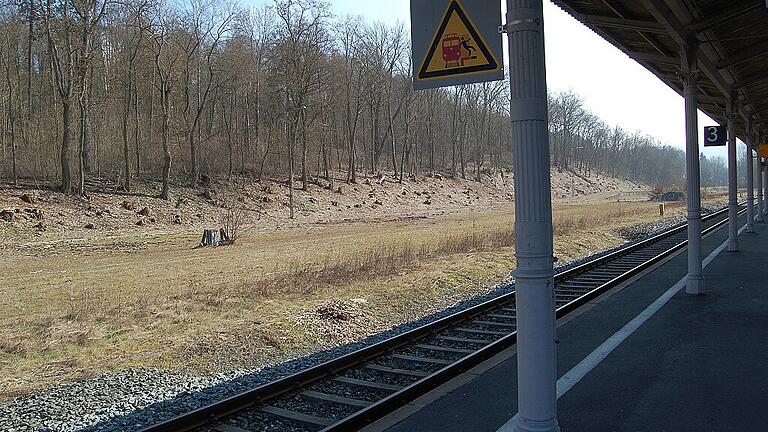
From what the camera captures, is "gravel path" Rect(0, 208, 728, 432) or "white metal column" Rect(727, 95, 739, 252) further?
"white metal column" Rect(727, 95, 739, 252)

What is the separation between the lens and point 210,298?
12688 mm

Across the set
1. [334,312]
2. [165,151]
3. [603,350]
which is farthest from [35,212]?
[603,350]

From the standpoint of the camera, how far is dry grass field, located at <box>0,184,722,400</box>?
913 centimetres

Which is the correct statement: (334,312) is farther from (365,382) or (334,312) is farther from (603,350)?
(603,350)

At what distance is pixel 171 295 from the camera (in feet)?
42.8

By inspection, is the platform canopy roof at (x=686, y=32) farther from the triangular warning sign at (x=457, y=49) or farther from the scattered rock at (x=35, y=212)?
the scattered rock at (x=35, y=212)

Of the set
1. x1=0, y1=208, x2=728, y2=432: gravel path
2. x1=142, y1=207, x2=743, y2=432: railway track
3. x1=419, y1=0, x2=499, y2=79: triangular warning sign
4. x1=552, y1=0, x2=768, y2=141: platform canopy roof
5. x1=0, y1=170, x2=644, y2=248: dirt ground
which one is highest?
x1=552, y1=0, x2=768, y2=141: platform canopy roof

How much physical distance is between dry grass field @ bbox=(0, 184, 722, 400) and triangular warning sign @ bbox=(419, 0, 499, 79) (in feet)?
19.8

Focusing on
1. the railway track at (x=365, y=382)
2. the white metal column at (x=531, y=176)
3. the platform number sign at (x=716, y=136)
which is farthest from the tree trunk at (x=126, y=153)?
the white metal column at (x=531, y=176)

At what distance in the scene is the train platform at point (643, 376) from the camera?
5086 mm

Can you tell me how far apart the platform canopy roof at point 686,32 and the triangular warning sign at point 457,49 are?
4081 millimetres

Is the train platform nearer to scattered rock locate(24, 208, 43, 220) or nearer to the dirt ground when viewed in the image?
the dirt ground

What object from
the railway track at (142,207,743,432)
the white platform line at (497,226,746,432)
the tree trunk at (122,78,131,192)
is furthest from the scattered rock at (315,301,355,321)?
the tree trunk at (122,78,131,192)

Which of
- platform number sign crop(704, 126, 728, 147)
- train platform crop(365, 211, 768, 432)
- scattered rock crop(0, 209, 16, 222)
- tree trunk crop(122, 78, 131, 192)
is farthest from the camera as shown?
tree trunk crop(122, 78, 131, 192)
